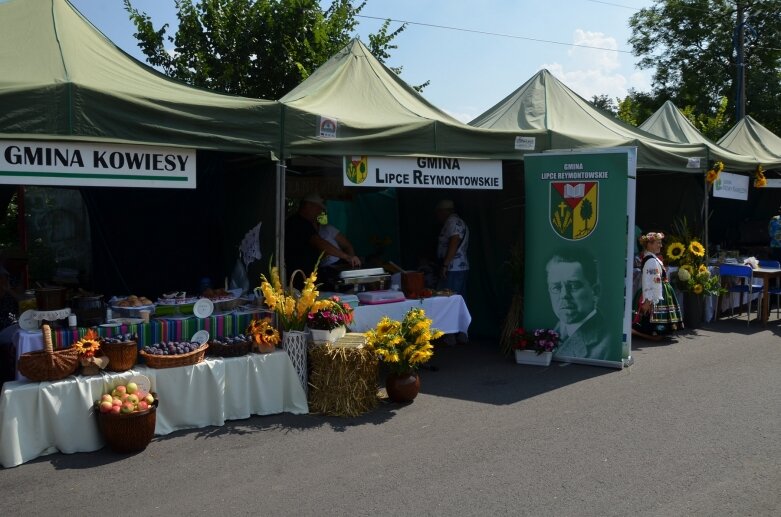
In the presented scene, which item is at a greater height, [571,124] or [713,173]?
[571,124]

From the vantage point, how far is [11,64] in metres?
5.04

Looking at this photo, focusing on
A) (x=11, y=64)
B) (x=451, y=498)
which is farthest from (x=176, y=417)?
(x=11, y=64)

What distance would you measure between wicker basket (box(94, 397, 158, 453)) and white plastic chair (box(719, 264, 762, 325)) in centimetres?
847

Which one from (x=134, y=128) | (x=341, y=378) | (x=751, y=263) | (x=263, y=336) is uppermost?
(x=134, y=128)

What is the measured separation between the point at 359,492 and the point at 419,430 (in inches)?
49.7

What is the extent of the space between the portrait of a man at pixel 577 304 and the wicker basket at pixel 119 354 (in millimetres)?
4420

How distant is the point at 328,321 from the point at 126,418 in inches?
69.0

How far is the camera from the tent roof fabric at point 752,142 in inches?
527

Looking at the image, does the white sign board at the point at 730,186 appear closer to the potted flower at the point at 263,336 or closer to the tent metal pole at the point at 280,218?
the tent metal pole at the point at 280,218

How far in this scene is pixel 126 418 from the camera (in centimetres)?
471

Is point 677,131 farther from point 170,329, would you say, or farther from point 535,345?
point 170,329

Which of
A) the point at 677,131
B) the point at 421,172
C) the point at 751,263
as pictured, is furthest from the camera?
the point at 677,131

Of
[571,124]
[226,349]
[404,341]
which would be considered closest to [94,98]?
[226,349]

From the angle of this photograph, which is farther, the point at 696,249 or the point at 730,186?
the point at 730,186
